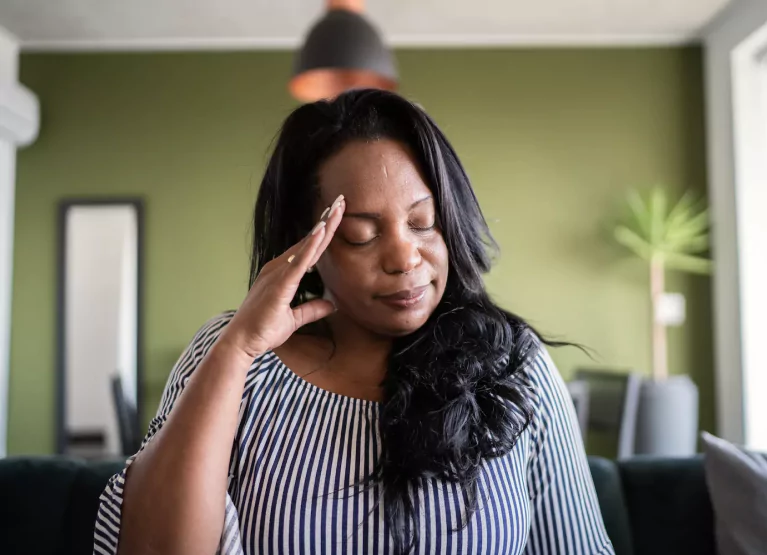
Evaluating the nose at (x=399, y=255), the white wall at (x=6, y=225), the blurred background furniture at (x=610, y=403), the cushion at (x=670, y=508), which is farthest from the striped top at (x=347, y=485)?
the white wall at (x=6, y=225)

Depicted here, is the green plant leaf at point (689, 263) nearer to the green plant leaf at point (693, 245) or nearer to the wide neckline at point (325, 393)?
the green plant leaf at point (693, 245)

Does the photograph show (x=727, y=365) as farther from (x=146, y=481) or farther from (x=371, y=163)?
(x=146, y=481)

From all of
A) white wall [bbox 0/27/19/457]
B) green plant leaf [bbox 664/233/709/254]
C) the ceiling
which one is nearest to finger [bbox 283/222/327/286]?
the ceiling

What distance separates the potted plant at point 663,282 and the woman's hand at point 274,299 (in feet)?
8.61

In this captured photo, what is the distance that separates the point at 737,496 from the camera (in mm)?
1153

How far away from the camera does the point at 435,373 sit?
3.06 ft

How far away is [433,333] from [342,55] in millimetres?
1422

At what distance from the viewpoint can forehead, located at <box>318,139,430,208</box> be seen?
2.94ft

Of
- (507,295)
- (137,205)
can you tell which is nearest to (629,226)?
(507,295)

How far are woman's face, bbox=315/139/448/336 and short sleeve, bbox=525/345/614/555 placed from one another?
0.24 m

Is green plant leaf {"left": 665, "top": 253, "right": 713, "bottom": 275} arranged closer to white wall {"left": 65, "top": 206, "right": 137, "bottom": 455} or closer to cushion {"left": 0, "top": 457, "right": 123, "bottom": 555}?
white wall {"left": 65, "top": 206, "right": 137, "bottom": 455}

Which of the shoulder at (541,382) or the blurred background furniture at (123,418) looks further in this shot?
the blurred background furniture at (123,418)

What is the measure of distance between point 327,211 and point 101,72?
353 centimetres

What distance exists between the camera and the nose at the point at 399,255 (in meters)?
0.87
